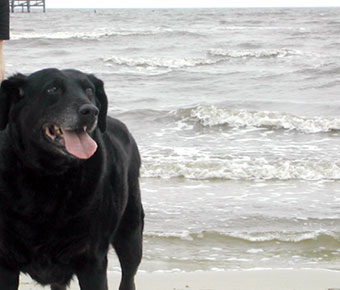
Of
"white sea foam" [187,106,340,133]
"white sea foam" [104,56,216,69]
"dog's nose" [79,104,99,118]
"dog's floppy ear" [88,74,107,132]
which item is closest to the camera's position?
"dog's nose" [79,104,99,118]

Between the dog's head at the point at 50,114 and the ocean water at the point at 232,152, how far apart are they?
2.33 meters

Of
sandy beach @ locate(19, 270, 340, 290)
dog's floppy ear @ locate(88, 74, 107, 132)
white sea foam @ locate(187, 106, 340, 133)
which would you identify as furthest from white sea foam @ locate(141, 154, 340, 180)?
dog's floppy ear @ locate(88, 74, 107, 132)

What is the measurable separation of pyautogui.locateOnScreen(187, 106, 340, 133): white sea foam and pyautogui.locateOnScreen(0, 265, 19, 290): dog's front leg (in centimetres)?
907

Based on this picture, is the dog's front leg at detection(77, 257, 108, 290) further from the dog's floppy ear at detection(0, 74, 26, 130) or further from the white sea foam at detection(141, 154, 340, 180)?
the white sea foam at detection(141, 154, 340, 180)

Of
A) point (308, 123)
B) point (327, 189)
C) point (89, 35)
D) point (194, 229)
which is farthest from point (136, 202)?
point (89, 35)

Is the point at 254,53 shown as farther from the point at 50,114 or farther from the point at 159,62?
the point at 50,114

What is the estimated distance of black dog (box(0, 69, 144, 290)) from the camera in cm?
300

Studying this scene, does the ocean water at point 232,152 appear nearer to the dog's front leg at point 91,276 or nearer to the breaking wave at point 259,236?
the breaking wave at point 259,236

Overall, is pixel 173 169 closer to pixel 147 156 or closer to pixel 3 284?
pixel 147 156

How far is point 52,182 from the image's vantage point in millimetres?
3141

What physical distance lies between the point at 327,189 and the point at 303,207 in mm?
952

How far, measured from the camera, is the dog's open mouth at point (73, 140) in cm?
296

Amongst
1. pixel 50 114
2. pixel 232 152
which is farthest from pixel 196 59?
pixel 50 114

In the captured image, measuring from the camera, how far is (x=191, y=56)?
26234mm
